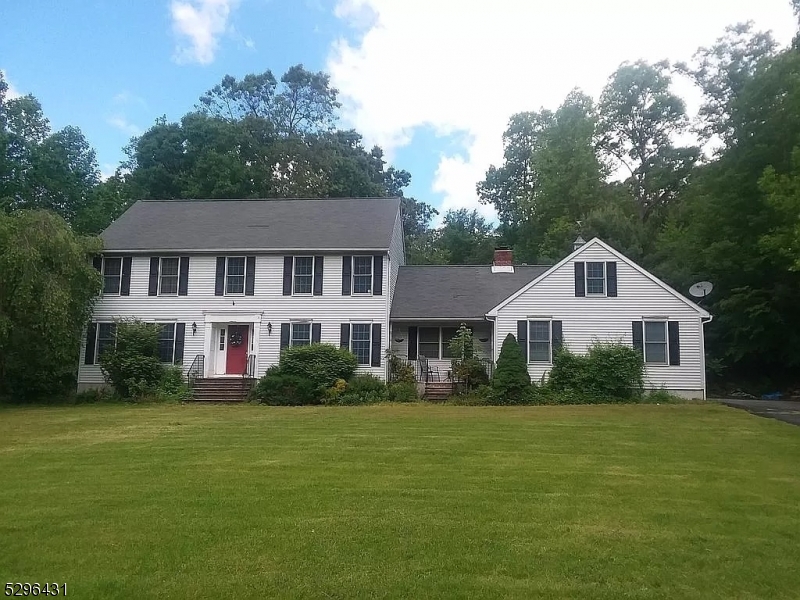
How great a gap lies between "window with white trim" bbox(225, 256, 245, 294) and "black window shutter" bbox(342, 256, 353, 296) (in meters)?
3.62

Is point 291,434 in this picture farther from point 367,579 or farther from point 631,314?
point 631,314

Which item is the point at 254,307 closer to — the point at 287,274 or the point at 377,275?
the point at 287,274

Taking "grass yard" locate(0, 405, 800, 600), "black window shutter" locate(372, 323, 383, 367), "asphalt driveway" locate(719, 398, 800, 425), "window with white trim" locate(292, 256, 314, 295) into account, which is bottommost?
"grass yard" locate(0, 405, 800, 600)

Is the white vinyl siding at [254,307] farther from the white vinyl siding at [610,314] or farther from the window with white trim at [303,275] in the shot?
the white vinyl siding at [610,314]

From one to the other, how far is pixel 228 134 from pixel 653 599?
141 feet

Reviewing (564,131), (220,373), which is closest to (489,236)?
(564,131)

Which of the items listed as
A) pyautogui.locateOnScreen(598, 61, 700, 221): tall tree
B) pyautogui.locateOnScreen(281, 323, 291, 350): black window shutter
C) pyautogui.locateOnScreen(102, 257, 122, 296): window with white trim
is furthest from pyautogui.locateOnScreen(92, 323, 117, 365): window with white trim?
pyautogui.locateOnScreen(598, 61, 700, 221): tall tree

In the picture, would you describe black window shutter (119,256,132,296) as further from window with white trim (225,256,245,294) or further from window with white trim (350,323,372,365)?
window with white trim (350,323,372,365)

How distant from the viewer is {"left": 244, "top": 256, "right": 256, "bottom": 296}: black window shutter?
75.3 ft

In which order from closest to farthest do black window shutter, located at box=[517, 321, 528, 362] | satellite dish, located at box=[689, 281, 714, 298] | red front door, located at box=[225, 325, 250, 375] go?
black window shutter, located at box=[517, 321, 528, 362]
satellite dish, located at box=[689, 281, 714, 298]
red front door, located at box=[225, 325, 250, 375]

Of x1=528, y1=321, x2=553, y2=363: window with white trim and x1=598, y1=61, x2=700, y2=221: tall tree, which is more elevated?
x1=598, y1=61, x2=700, y2=221: tall tree

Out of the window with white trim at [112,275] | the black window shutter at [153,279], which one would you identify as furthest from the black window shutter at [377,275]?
the window with white trim at [112,275]

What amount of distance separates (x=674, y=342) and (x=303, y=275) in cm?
1256

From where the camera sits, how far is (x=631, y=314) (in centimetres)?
2116
